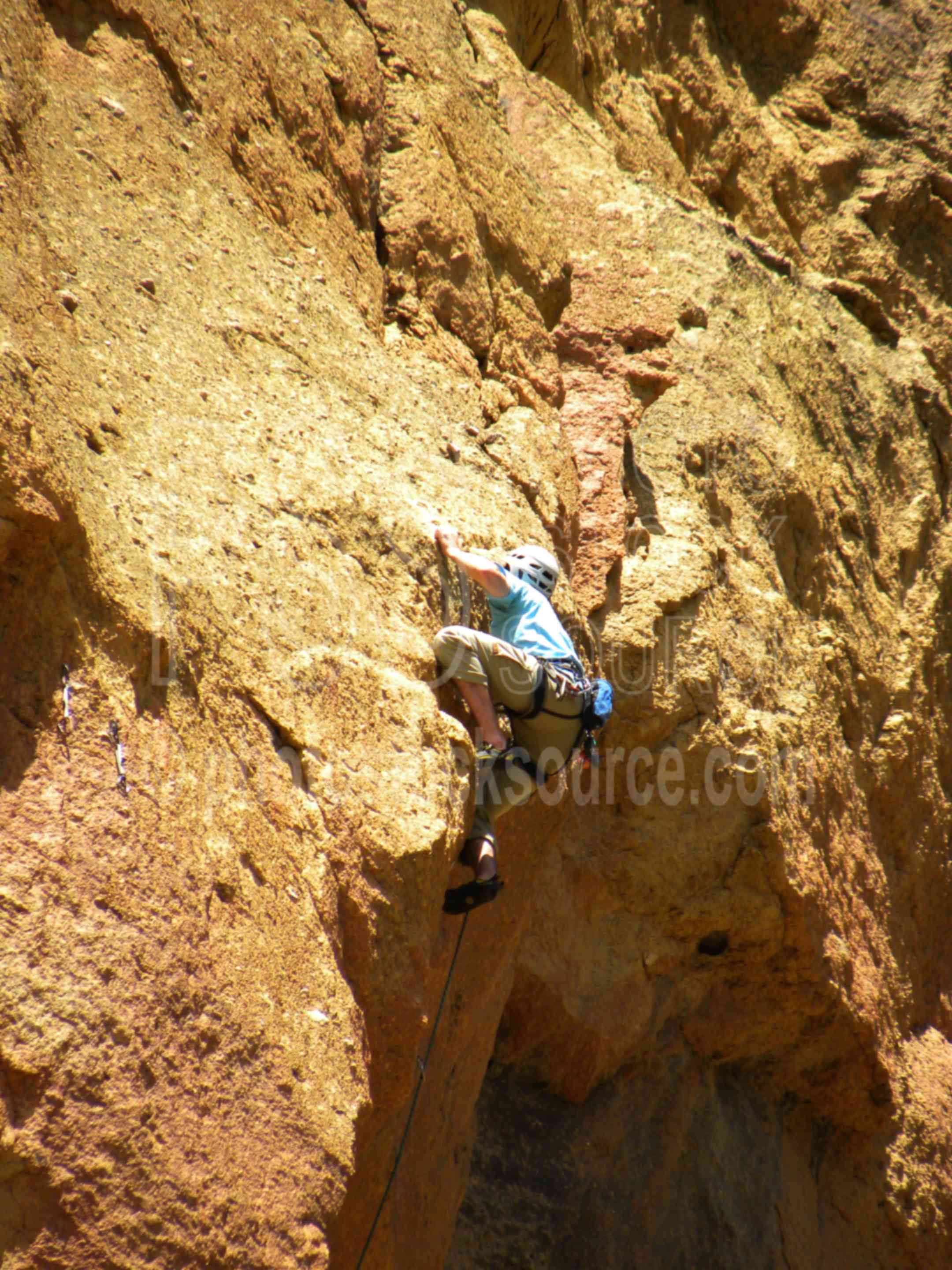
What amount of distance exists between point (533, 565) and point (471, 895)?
132cm

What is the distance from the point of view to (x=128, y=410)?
12.7 feet

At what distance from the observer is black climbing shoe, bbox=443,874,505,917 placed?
440 cm

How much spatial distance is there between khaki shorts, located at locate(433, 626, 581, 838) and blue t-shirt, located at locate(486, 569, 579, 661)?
0.10m

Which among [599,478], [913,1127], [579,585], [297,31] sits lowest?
[913,1127]

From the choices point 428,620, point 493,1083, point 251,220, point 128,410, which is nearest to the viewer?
point 128,410

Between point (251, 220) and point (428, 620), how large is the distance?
175cm

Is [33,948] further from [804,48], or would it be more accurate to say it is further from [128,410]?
[804,48]

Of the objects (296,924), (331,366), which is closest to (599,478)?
(331,366)

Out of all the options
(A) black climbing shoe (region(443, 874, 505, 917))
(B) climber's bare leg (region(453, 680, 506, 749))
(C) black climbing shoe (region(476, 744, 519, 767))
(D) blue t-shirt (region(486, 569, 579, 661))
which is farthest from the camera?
(D) blue t-shirt (region(486, 569, 579, 661))

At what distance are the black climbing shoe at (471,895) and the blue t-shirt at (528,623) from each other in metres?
0.93

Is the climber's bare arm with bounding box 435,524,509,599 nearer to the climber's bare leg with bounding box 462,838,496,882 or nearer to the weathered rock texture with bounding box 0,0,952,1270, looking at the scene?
the weathered rock texture with bounding box 0,0,952,1270

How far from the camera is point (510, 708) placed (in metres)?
4.77

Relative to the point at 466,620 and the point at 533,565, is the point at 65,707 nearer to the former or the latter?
the point at 466,620

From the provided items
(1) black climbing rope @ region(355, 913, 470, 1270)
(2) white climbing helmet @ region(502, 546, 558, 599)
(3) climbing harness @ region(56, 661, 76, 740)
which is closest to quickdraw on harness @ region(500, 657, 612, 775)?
(2) white climbing helmet @ region(502, 546, 558, 599)
